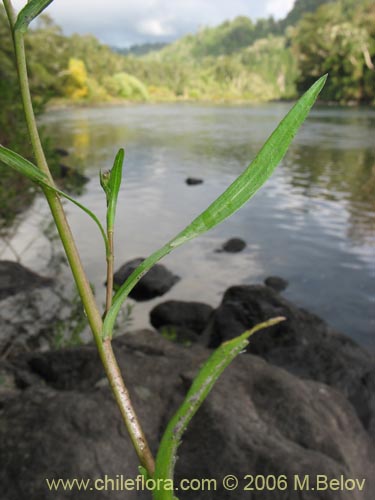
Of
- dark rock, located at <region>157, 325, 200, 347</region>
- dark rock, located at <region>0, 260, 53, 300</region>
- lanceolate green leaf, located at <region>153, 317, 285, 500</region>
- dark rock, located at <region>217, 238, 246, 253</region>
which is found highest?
lanceolate green leaf, located at <region>153, 317, 285, 500</region>

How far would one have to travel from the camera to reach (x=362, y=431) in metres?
3.37

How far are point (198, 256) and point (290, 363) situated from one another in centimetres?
561

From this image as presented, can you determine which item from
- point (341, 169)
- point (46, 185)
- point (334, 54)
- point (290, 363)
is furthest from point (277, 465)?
point (334, 54)

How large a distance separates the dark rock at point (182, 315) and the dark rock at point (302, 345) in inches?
43.1

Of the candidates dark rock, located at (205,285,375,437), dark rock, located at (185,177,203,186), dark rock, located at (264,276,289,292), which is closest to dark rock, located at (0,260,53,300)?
dark rock, located at (205,285,375,437)

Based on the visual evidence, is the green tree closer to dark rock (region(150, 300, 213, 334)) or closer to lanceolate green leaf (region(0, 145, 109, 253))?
dark rock (region(150, 300, 213, 334))

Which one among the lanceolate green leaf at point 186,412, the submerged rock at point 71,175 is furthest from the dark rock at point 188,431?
the submerged rock at point 71,175

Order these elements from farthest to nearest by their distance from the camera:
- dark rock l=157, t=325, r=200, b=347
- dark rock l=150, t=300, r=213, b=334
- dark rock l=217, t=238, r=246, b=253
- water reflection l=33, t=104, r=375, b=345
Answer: dark rock l=217, t=238, r=246, b=253 → water reflection l=33, t=104, r=375, b=345 → dark rock l=150, t=300, r=213, b=334 → dark rock l=157, t=325, r=200, b=347

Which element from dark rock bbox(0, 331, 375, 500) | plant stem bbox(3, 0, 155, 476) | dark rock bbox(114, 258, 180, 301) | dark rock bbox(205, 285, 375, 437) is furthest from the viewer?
dark rock bbox(114, 258, 180, 301)

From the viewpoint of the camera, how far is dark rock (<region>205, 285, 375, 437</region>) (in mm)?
5191

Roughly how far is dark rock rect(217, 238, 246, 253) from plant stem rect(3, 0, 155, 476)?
1054cm

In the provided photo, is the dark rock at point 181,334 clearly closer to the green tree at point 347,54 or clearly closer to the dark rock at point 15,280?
the dark rock at point 15,280

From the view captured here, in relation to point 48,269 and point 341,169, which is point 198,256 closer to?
point 48,269

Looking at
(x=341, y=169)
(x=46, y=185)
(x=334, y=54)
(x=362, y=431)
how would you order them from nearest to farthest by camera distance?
1. (x=46, y=185)
2. (x=362, y=431)
3. (x=341, y=169)
4. (x=334, y=54)
